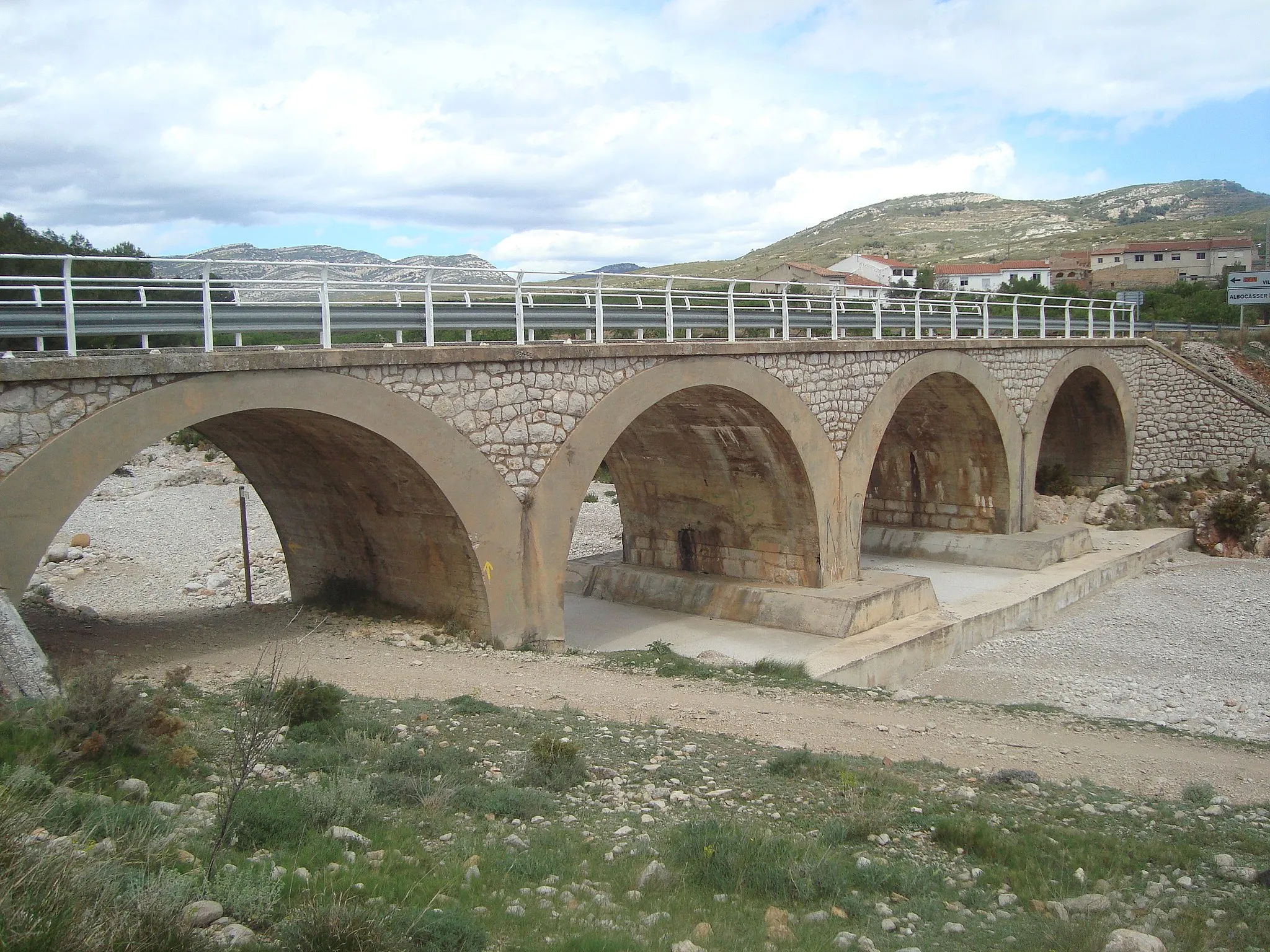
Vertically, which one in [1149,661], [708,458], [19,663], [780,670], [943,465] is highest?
[708,458]

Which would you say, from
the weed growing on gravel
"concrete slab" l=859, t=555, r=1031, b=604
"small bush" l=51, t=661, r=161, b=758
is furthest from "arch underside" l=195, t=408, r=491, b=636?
"concrete slab" l=859, t=555, r=1031, b=604

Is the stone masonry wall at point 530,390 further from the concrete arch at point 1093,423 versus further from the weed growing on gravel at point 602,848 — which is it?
the concrete arch at point 1093,423

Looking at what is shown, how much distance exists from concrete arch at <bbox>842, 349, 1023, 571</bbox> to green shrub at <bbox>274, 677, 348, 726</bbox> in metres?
12.0

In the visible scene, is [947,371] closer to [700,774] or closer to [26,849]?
[700,774]

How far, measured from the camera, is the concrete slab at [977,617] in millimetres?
15484

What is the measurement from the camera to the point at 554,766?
7.63m

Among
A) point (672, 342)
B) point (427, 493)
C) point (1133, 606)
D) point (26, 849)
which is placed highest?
point (672, 342)

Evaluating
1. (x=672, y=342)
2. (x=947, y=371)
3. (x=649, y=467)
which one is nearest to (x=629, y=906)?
(x=672, y=342)

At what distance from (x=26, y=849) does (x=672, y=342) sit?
11606mm

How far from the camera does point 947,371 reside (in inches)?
837

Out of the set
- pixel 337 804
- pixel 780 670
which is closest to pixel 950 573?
pixel 780 670

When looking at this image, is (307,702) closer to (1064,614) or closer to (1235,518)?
(1064,614)

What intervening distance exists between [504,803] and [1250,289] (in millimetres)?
42347

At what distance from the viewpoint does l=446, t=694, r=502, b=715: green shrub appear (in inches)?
366
